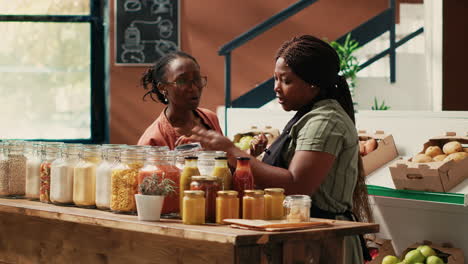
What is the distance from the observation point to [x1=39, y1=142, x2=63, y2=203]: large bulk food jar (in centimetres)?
310

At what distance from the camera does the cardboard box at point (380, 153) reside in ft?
14.5

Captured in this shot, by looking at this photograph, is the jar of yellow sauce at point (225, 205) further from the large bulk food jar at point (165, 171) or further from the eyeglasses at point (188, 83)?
the eyeglasses at point (188, 83)

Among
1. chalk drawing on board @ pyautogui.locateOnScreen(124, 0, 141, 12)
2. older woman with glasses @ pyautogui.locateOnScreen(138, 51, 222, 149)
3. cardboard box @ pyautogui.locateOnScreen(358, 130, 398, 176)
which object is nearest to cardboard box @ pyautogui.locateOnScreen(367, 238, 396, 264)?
cardboard box @ pyautogui.locateOnScreen(358, 130, 398, 176)

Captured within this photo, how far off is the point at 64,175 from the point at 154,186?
1.84 ft

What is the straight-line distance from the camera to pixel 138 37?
7.86m

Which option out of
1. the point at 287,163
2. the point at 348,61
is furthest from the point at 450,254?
the point at 348,61

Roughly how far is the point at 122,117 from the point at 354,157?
527 cm

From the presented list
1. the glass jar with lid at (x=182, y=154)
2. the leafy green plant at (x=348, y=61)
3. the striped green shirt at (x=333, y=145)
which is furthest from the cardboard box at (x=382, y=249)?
the leafy green plant at (x=348, y=61)

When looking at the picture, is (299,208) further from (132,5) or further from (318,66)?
(132,5)

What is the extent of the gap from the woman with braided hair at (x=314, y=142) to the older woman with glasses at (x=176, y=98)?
813mm

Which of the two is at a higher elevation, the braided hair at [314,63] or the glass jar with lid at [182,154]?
the braided hair at [314,63]

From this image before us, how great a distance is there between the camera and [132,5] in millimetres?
7863

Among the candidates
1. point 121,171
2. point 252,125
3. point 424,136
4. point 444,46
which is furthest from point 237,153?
point 444,46

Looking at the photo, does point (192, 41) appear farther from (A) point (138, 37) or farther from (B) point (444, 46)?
(B) point (444, 46)
